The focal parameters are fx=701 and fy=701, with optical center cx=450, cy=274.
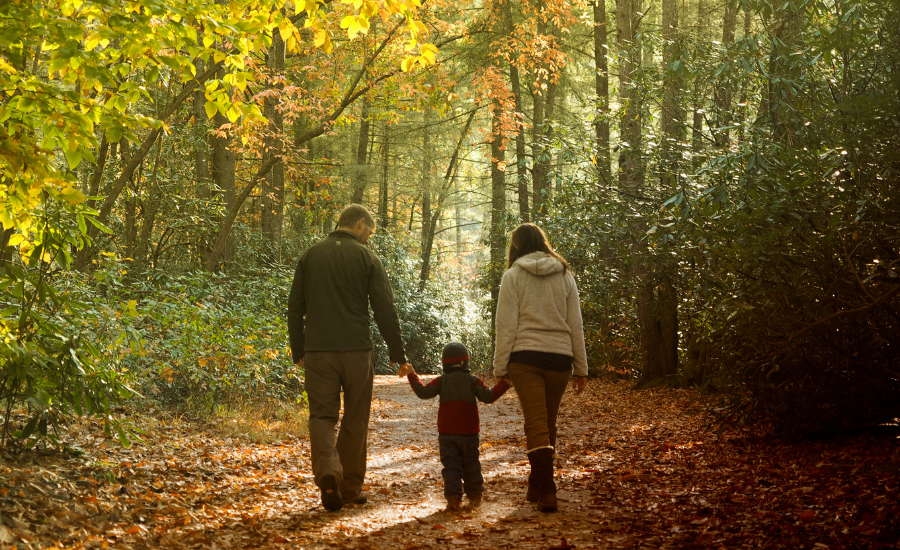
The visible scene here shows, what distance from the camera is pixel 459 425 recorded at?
5293 mm

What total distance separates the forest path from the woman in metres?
0.44

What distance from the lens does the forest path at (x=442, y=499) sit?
3.99 meters

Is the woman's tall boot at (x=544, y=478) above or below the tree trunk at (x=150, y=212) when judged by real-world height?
below

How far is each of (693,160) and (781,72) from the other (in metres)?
2.84

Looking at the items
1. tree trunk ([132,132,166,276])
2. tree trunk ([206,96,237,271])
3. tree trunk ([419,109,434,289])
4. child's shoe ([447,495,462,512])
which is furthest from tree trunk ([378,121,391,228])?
child's shoe ([447,495,462,512])

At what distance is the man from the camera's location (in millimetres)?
5258

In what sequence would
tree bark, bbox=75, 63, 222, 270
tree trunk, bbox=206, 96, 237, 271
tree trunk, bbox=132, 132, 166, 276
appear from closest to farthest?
1. tree bark, bbox=75, 63, 222, 270
2. tree trunk, bbox=132, 132, 166, 276
3. tree trunk, bbox=206, 96, 237, 271

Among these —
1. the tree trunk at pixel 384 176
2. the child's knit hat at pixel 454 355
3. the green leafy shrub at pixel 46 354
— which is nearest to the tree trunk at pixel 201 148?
the green leafy shrub at pixel 46 354

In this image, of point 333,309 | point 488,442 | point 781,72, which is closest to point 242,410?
point 488,442

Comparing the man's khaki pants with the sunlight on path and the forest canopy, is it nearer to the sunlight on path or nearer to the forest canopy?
the sunlight on path

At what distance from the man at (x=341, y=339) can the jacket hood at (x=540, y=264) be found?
1047mm

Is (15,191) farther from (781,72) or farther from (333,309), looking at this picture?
(781,72)

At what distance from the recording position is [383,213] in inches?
1126

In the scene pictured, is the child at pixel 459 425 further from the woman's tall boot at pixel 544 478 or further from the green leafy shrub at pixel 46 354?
the green leafy shrub at pixel 46 354
